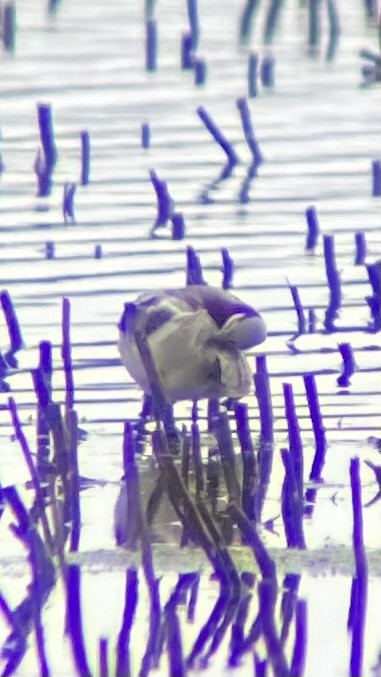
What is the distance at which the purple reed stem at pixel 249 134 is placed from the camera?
10547mm

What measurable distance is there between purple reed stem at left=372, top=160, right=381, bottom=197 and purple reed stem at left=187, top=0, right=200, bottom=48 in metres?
4.19

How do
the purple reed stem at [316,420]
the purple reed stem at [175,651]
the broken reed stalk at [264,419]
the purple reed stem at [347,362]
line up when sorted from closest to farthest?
the purple reed stem at [175,651], the broken reed stalk at [264,419], the purple reed stem at [316,420], the purple reed stem at [347,362]

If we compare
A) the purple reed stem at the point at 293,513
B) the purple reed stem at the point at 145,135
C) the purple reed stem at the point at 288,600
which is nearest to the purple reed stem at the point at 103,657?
the purple reed stem at the point at 288,600

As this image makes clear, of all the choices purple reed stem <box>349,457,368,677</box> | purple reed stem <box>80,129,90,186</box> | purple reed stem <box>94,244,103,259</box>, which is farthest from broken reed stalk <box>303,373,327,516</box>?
purple reed stem <box>80,129,90,186</box>

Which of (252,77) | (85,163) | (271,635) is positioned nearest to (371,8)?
(252,77)

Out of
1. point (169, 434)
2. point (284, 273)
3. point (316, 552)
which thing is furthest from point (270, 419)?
point (284, 273)

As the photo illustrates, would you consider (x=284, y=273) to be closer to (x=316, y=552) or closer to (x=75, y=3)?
(x=316, y=552)

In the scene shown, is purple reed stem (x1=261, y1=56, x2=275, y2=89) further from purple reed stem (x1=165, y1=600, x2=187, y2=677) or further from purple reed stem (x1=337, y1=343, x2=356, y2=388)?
purple reed stem (x1=165, y1=600, x2=187, y2=677)

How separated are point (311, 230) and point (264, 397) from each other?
266cm

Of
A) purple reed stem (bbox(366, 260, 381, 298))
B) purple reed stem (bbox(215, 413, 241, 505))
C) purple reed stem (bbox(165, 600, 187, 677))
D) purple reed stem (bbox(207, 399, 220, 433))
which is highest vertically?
purple reed stem (bbox(165, 600, 187, 677))

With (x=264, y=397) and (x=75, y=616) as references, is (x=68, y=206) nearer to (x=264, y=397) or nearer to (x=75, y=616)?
(x=264, y=397)

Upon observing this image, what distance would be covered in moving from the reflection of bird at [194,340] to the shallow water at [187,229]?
6.8 inches

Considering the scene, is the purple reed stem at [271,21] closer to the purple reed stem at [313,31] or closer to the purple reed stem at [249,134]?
the purple reed stem at [313,31]

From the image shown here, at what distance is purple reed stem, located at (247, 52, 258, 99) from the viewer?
12305 millimetres
